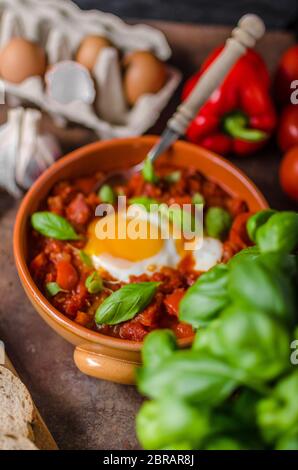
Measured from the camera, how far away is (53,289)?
2.10m

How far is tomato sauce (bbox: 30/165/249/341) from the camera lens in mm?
2043

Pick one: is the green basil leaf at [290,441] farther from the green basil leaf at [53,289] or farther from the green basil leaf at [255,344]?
the green basil leaf at [53,289]

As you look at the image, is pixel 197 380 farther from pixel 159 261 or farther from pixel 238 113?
pixel 238 113

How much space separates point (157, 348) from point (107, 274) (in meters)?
0.77

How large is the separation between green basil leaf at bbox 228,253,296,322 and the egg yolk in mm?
862

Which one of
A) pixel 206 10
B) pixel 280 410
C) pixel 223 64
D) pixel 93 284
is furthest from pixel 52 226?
pixel 206 10

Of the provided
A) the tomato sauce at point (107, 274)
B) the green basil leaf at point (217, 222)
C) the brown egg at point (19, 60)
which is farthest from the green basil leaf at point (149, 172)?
the brown egg at point (19, 60)

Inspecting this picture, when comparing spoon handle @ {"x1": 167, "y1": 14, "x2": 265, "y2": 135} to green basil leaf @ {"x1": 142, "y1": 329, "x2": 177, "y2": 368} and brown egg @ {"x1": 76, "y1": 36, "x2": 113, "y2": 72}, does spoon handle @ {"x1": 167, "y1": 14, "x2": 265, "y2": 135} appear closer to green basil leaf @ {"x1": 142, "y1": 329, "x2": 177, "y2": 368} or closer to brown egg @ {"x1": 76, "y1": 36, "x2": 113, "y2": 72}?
brown egg @ {"x1": 76, "y1": 36, "x2": 113, "y2": 72}

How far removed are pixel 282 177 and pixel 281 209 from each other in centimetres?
13

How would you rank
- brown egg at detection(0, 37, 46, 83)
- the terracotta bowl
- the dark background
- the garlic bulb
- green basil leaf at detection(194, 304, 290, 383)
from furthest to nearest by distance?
the dark background → brown egg at detection(0, 37, 46, 83) → the garlic bulb → the terracotta bowl → green basil leaf at detection(194, 304, 290, 383)

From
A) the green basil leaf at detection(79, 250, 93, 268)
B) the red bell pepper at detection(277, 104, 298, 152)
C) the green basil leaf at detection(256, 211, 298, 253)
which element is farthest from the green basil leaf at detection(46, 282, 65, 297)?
the red bell pepper at detection(277, 104, 298, 152)

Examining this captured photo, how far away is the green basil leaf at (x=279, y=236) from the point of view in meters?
1.52

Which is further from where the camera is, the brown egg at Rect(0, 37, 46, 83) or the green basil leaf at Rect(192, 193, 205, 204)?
the brown egg at Rect(0, 37, 46, 83)

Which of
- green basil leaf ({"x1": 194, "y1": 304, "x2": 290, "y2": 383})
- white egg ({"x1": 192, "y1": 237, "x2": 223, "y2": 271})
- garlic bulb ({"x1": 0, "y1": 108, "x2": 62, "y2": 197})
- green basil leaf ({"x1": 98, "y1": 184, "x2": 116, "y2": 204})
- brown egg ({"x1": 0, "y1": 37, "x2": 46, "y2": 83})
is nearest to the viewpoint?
green basil leaf ({"x1": 194, "y1": 304, "x2": 290, "y2": 383})
